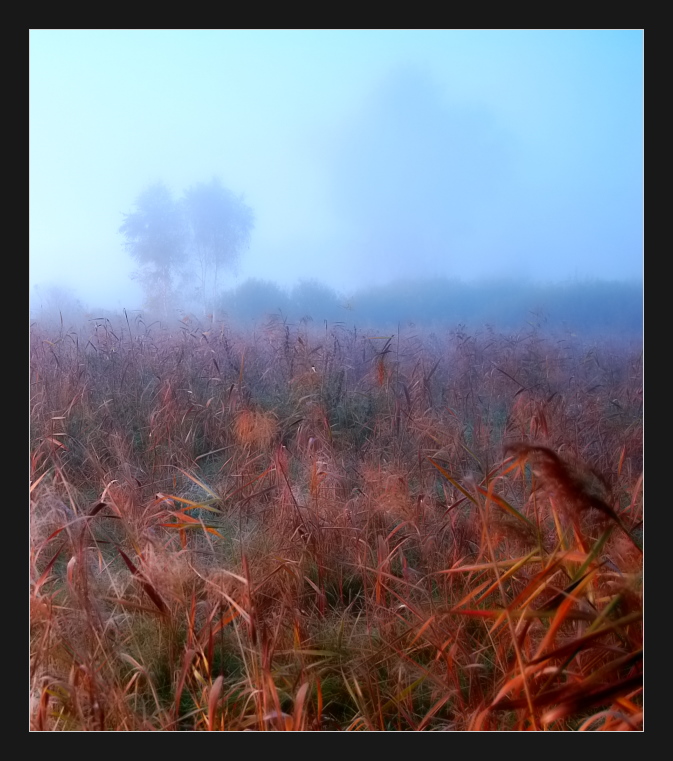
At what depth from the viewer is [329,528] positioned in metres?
1.70

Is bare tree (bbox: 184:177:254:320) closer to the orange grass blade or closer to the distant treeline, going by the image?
the distant treeline

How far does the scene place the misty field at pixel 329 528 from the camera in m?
1.48

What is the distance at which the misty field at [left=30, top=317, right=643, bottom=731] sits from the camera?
1.48 metres

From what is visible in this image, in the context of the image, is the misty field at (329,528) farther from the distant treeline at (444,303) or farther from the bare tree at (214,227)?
the bare tree at (214,227)

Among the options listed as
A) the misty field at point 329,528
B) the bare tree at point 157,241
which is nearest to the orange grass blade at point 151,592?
the misty field at point 329,528

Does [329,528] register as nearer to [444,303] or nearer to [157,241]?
[444,303]

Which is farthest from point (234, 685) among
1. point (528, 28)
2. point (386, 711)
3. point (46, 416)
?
point (528, 28)

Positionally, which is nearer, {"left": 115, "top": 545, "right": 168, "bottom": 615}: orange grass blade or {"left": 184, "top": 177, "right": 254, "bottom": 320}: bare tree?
{"left": 115, "top": 545, "right": 168, "bottom": 615}: orange grass blade

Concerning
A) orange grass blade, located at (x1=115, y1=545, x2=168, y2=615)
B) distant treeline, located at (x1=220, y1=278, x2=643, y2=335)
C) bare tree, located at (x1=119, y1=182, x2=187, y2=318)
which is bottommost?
orange grass blade, located at (x1=115, y1=545, x2=168, y2=615)

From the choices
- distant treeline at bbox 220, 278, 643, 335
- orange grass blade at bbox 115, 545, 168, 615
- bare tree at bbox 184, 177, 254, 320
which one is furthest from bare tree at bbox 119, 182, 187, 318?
orange grass blade at bbox 115, 545, 168, 615

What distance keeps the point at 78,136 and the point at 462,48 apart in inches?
45.9

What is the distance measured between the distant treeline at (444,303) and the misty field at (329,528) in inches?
2.1

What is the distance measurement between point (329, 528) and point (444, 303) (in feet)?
2.43

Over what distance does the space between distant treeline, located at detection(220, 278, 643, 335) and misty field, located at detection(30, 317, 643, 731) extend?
0.05m
